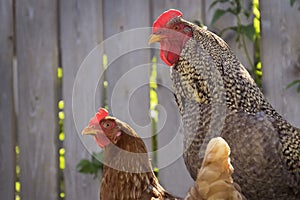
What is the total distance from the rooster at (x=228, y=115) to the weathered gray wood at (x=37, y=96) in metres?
1.29

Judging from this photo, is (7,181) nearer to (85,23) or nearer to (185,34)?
(85,23)

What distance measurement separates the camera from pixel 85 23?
4.74 m

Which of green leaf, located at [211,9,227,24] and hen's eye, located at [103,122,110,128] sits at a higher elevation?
green leaf, located at [211,9,227,24]

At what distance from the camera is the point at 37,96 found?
4.84 m

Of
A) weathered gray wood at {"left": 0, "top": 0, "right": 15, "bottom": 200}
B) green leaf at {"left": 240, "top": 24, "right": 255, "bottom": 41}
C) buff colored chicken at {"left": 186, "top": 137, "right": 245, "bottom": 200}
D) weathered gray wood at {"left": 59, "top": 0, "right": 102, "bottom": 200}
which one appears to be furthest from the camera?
weathered gray wood at {"left": 0, "top": 0, "right": 15, "bottom": 200}

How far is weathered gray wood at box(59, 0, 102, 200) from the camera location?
15.5 feet

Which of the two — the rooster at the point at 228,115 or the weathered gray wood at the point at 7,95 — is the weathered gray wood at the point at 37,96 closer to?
the weathered gray wood at the point at 7,95

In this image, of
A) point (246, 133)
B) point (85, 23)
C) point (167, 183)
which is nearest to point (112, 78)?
point (85, 23)

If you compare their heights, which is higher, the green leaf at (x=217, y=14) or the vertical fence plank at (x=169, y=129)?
the green leaf at (x=217, y=14)

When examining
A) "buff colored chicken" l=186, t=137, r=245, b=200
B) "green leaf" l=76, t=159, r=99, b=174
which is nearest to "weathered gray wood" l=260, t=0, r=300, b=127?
"green leaf" l=76, t=159, r=99, b=174

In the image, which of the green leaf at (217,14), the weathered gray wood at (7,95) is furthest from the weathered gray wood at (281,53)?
the weathered gray wood at (7,95)

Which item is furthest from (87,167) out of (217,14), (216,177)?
(216,177)

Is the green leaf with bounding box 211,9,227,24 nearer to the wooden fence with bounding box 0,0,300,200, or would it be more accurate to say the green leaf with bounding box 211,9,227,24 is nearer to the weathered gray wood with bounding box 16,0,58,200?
the wooden fence with bounding box 0,0,300,200

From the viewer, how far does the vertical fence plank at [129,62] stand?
4621 mm
